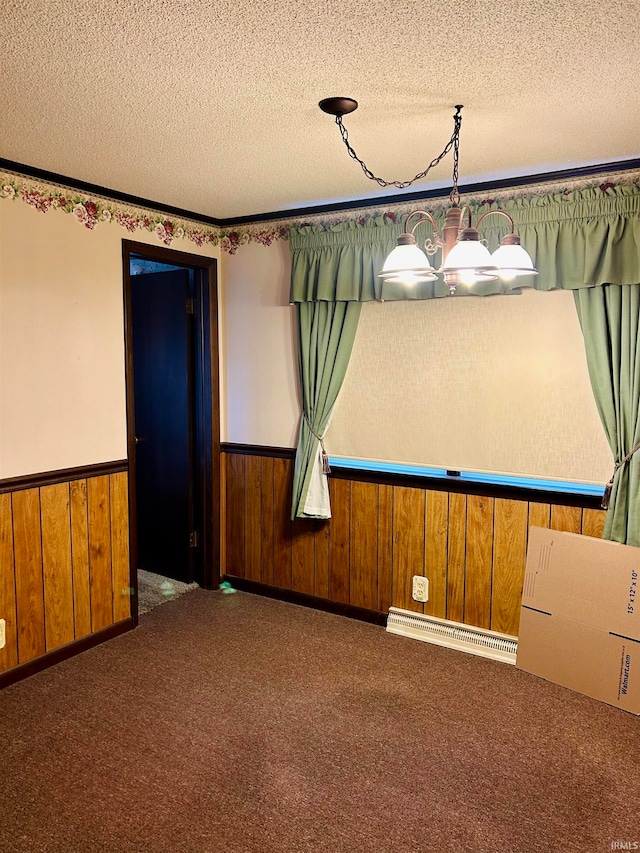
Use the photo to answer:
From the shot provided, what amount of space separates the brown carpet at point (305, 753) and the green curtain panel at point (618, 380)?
0.90 metres

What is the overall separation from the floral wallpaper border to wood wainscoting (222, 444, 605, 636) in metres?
1.37

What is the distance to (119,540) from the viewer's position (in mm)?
3637

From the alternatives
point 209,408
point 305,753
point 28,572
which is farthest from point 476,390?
point 28,572

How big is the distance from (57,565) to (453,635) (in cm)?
212

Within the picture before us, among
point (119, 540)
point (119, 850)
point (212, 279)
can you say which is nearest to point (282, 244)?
point (212, 279)

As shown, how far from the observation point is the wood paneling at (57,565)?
322 cm

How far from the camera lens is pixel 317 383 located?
3.87m

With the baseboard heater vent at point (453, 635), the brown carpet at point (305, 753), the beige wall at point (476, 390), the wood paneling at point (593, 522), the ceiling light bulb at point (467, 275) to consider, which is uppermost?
the ceiling light bulb at point (467, 275)

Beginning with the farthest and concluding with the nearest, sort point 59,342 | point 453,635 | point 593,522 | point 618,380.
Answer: point 453,635 → point 59,342 → point 593,522 → point 618,380

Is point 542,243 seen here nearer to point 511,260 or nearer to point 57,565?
point 511,260

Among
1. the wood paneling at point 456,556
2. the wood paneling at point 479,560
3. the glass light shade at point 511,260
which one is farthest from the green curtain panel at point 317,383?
the glass light shade at point 511,260

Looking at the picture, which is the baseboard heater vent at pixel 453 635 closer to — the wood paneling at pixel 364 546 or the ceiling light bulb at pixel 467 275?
the wood paneling at pixel 364 546

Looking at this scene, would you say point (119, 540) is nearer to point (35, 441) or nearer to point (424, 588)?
point (35, 441)

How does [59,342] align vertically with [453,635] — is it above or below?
above
